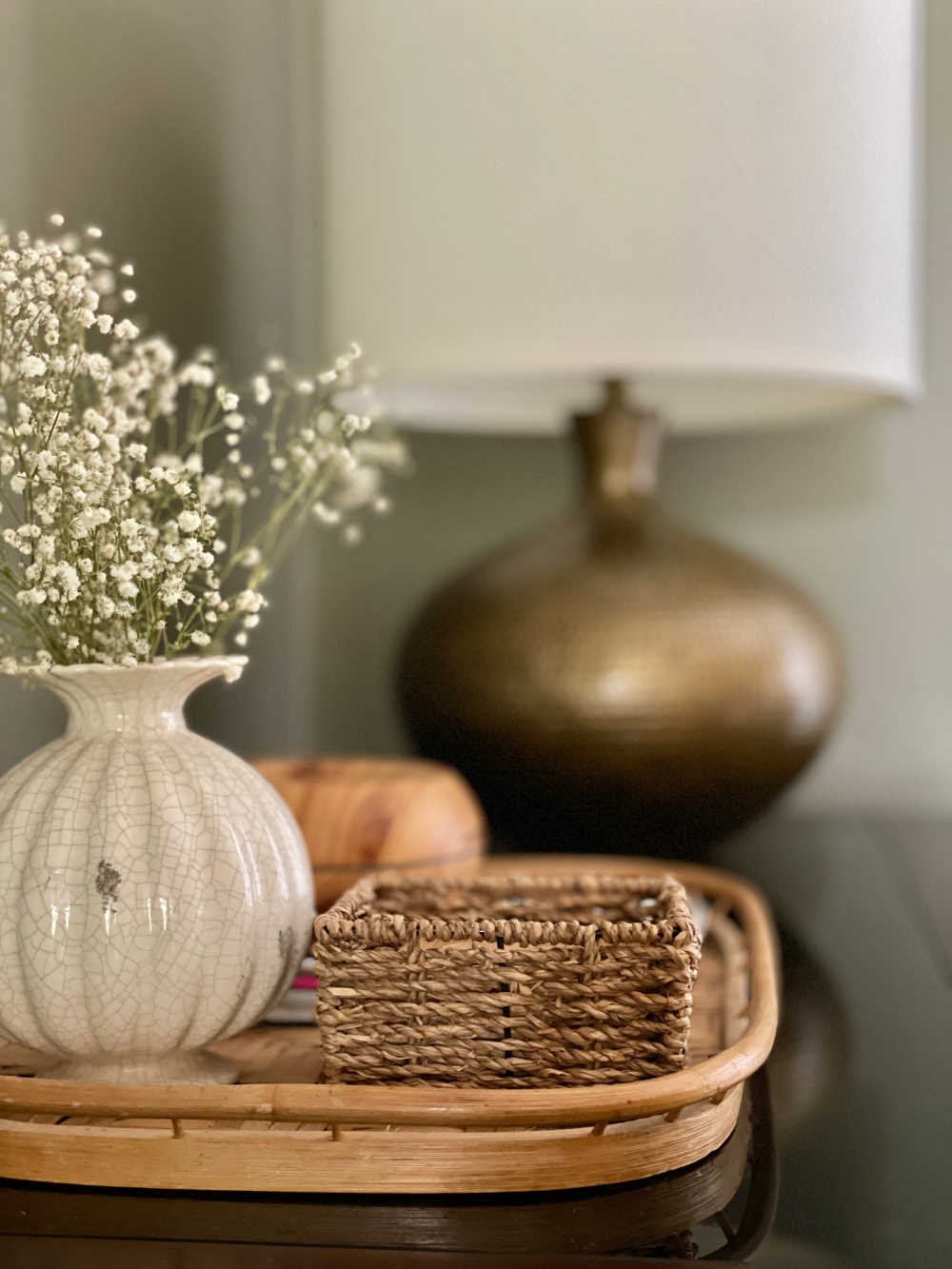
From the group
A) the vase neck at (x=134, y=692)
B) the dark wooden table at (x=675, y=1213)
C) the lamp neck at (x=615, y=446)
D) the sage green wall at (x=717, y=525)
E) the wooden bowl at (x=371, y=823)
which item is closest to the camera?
the dark wooden table at (x=675, y=1213)

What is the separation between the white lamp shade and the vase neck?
0.55m

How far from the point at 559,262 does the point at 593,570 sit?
Answer: 248 millimetres

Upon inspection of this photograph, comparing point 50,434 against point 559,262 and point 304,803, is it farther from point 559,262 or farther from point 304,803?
point 559,262

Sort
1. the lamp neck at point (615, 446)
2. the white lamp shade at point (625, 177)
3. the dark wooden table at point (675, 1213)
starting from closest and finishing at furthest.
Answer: the dark wooden table at point (675, 1213), the white lamp shade at point (625, 177), the lamp neck at point (615, 446)

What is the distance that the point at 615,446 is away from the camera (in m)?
1.22

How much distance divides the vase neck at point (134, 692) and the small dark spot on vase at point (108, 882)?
0.22 ft

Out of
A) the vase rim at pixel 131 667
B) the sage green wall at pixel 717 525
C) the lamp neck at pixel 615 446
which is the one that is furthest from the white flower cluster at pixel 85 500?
the sage green wall at pixel 717 525

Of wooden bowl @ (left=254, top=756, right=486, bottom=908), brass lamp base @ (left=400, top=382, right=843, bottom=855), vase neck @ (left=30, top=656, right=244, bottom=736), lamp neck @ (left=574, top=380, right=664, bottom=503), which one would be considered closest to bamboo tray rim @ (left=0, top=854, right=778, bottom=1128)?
vase neck @ (left=30, top=656, right=244, bottom=736)

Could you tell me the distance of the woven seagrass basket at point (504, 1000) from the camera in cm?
52

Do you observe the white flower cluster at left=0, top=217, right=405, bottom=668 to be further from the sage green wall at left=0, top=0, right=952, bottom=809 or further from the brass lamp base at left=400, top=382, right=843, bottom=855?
the sage green wall at left=0, top=0, right=952, bottom=809

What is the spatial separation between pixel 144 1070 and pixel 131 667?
0.17 meters

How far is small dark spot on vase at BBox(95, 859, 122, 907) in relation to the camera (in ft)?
1.72

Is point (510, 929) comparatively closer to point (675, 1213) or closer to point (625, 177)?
point (675, 1213)

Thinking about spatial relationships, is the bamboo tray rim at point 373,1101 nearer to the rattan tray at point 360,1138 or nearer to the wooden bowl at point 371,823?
the rattan tray at point 360,1138
